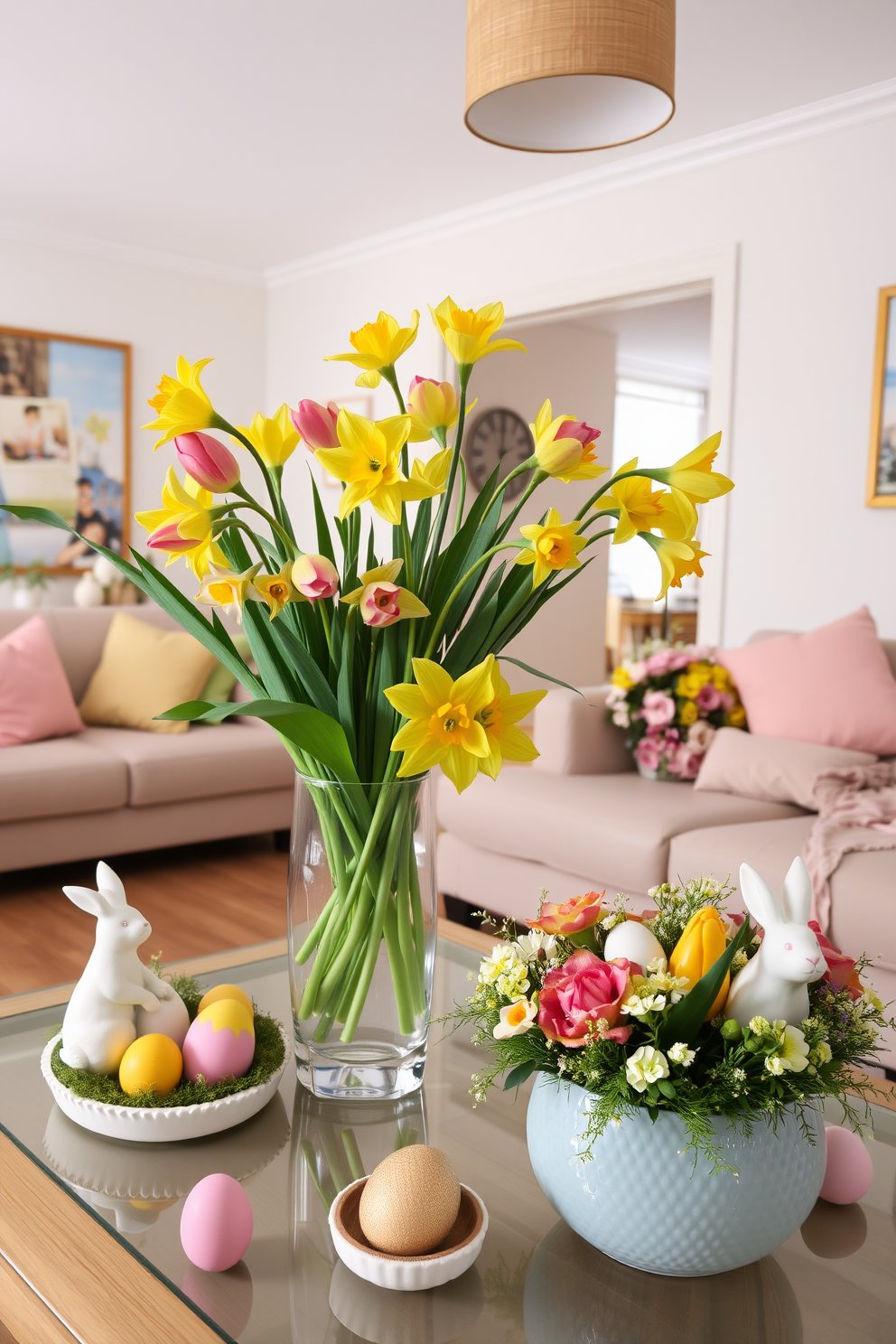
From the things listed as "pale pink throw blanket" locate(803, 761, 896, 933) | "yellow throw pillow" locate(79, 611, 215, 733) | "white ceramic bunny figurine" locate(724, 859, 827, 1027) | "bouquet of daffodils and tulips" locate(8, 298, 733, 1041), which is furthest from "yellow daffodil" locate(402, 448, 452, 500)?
"yellow throw pillow" locate(79, 611, 215, 733)

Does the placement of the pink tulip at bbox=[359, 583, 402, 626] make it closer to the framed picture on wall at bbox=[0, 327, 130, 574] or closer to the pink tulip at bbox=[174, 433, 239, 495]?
the pink tulip at bbox=[174, 433, 239, 495]

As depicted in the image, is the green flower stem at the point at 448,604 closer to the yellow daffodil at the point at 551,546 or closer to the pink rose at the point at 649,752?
the yellow daffodil at the point at 551,546

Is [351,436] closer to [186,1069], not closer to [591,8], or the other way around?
[186,1069]

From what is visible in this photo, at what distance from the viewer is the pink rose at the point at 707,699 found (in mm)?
3045

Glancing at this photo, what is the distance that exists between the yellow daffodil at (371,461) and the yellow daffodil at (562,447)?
0.14 meters

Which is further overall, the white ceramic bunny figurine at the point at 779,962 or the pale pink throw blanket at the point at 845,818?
the pale pink throw blanket at the point at 845,818

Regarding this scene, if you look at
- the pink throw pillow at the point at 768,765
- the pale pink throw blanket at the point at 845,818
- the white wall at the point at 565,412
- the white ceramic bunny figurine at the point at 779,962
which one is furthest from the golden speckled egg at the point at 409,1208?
the white wall at the point at 565,412

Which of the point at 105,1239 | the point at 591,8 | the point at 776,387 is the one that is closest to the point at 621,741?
the point at 776,387

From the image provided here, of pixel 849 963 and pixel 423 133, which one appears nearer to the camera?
pixel 849 963

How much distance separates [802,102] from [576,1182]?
4.03 metres

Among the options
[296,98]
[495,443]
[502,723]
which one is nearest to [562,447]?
[502,723]

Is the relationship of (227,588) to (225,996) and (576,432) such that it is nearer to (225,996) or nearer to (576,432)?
(576,432)

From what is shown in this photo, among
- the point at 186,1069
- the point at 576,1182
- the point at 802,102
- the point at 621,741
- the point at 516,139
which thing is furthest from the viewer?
the point at 802,102

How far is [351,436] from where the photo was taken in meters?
0.89
